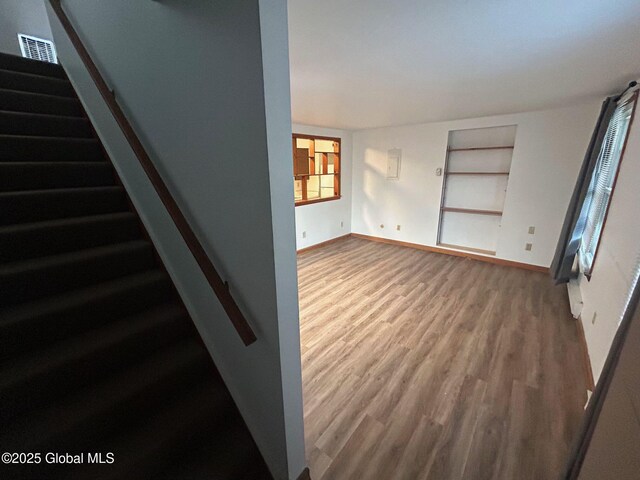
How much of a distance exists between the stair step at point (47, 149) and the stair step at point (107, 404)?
161 cm

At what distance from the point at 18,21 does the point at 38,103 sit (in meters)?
2.24

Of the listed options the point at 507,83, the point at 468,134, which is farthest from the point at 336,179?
the point at 507,83

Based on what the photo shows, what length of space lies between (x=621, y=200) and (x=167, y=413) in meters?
3.47

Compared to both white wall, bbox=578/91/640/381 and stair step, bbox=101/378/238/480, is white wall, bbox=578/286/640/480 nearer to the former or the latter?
white wall, bbox=578/91/640/381

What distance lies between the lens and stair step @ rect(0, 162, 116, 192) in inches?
62.4

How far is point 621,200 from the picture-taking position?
2.07 m

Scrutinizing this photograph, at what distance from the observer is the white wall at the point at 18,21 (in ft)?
9.75

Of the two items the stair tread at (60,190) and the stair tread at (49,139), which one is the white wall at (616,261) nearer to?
the stair tread at (60,190)

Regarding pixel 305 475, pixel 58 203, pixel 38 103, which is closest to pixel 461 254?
pixel 305 475

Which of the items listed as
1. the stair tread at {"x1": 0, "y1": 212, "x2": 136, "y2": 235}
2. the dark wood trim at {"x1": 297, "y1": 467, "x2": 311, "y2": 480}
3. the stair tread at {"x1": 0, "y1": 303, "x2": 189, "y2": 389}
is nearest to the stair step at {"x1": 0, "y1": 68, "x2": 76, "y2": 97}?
the stair tread at {"x1": 0, "y1": 212, "x2": 136, "y2": 235}

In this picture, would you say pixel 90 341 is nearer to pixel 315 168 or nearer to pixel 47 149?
pixel 47 149

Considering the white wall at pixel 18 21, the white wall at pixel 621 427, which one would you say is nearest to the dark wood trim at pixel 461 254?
the white wall at pixel 621 427

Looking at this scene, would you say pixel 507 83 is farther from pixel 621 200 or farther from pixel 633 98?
pixel 621 200

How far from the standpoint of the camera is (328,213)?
18.1 feet
